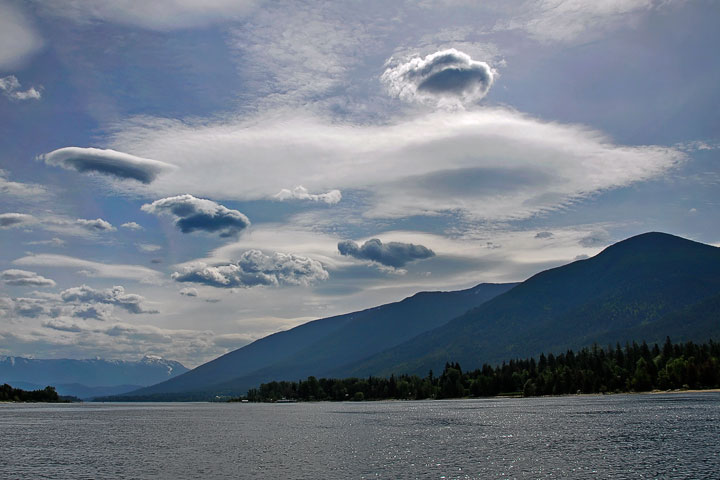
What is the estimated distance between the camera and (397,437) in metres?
120

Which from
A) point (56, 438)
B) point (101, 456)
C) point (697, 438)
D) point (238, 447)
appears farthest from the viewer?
point (56, 438)

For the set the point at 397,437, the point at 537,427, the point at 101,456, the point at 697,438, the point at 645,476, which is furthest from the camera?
the point at 537,427

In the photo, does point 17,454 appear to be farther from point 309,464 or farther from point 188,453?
point 309,464

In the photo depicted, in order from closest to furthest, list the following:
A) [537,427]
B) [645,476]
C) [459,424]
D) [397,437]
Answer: [645,476] → [397,437] → [537,427] → [459,424]

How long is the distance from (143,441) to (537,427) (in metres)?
83.9

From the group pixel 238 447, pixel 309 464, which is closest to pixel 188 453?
pixel 238 447

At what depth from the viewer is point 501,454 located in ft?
287

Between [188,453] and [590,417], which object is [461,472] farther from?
[590,417]

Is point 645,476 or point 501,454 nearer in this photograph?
point 645,476

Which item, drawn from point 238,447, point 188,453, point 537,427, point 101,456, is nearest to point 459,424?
point 537,427

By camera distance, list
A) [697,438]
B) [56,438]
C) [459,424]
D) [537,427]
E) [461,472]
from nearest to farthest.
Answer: [461,472], [697,438], [537,427], [56,438], [459,424]

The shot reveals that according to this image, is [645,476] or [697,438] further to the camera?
[697,438]

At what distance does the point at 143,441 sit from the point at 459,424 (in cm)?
7388

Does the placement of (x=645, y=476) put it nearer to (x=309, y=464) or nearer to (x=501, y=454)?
(x=501, y=454)
